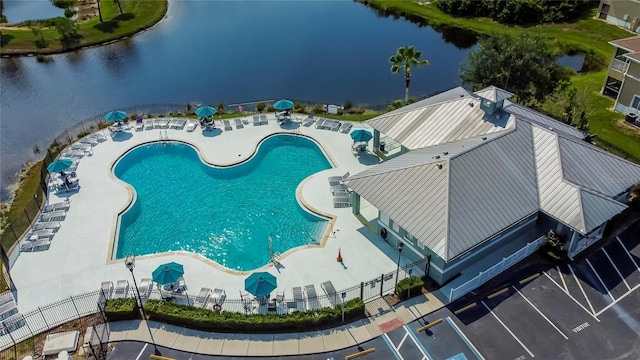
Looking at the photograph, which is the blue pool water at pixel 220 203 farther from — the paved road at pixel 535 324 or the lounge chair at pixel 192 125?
the paved road at pixel 535 324

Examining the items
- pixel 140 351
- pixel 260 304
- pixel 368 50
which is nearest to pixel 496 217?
pixel 260 304

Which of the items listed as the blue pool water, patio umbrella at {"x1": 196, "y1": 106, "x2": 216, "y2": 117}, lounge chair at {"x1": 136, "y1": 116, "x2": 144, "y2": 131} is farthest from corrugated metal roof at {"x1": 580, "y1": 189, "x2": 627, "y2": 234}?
lounge chair at {"x1": 136, "y1": 116, "x2": 144, "y2": 131}

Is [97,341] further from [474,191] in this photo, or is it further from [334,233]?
[474,191]

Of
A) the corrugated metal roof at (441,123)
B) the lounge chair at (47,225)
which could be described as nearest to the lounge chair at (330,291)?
the corrugated metal roof at (441,123)

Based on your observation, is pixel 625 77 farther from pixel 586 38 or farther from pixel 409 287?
pixel 409 287

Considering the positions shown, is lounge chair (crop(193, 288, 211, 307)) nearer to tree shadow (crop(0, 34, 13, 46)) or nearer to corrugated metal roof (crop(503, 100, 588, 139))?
corrugated metal roof (crop(503, 100, 588, 139))

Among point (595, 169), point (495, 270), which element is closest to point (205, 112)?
point (495, 270)
